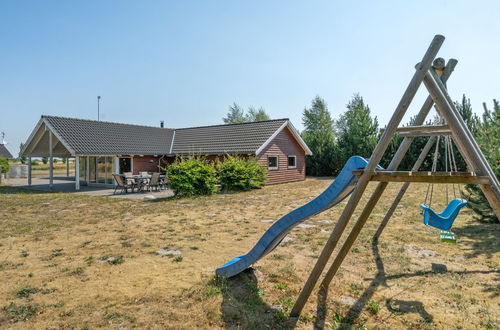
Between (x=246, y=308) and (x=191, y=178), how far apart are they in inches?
413

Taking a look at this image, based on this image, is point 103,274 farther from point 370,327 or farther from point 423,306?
point 423,306

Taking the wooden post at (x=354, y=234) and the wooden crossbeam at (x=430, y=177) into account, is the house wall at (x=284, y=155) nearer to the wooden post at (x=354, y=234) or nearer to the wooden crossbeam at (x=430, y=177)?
the wooden post at (x=354, y=234)

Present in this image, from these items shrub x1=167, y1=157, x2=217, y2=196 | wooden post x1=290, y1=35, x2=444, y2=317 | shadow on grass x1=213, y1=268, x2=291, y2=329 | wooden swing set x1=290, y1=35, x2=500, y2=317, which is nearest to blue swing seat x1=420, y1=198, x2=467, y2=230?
wooden swing set x1=290, y1=35, x2=500, y2=317

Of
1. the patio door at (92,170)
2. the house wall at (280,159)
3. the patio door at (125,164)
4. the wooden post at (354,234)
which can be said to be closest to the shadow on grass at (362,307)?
the wooden post at (354,234)

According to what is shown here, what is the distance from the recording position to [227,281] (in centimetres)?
407

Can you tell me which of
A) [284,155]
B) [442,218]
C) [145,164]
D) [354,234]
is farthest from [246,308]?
[145,164]

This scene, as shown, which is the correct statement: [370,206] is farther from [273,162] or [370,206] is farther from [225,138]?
[225,138]

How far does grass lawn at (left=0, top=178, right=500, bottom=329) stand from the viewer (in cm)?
321

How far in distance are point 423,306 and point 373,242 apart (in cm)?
251

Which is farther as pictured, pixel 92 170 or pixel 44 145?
pixel 92 170

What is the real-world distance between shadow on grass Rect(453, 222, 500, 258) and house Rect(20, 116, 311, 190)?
1184 centimetres

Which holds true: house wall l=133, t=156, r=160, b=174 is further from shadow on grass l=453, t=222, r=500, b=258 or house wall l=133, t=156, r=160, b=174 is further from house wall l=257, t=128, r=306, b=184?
shadow on grass l=453, t=222, r=500, b=258

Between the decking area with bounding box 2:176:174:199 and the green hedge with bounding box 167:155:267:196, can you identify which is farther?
the decking area with bounding box 2:176:174:199

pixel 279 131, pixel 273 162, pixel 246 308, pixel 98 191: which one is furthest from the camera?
pixel 273 162
